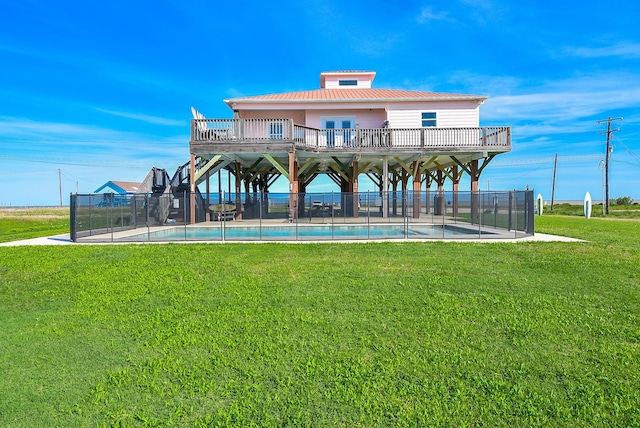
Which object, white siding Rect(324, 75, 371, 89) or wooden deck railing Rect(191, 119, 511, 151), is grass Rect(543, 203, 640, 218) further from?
white siding Rect(324, 75, 371, 89)

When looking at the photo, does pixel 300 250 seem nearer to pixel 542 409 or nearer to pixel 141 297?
pixel 141 297

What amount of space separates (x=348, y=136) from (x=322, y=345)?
18.9 meters

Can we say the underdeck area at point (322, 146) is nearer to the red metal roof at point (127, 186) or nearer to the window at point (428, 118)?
the window at point (428, 118)

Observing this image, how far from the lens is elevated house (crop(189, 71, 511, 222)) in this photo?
1920 centimetres

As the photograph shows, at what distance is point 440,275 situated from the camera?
7.72 metres

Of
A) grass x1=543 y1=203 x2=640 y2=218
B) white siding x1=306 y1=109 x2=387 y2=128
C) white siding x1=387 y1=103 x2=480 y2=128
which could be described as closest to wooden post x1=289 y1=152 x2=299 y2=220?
white siding x1=306 y1=109 x2=387 y2=128

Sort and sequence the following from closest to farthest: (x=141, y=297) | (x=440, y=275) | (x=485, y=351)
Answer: (x=485, y=351), (x=141, y=297), (x=440, y=275)

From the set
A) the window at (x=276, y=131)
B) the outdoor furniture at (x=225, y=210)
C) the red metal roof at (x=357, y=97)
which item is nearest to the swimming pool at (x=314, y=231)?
the outdoor furniture at (x=225, y=210)

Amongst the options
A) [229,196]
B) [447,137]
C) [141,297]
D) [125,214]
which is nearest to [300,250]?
[141,297]

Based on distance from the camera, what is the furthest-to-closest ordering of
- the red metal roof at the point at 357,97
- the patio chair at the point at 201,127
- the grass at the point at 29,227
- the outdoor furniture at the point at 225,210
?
1. the red metal roof at the point at 357,97
2. the outdoor furniture at the point at 225,210
3. the patio chair at the point at 201,127
4. the grass at the point at 29,227

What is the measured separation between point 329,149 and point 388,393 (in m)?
18.4

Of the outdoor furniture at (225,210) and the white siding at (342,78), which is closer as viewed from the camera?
the outdoor furniture at (225,210)

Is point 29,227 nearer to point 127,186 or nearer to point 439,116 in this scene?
point 439,116

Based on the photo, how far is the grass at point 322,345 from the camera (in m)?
3.32
